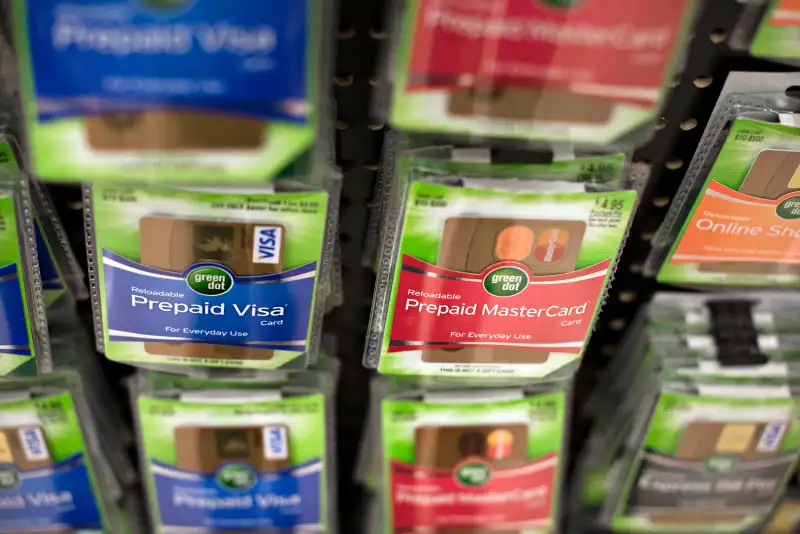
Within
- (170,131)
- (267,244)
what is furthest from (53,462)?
(170,131)

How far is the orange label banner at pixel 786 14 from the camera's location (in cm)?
69

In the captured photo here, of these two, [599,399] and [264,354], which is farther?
[599,399]

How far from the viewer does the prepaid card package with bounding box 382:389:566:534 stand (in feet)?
3.32

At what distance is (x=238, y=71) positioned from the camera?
0.63 m

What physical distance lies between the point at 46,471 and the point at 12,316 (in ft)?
0.94

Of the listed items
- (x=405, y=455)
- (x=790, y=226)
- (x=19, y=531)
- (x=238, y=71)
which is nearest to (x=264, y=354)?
(x=405, y=455)

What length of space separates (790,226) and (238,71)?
68 cm

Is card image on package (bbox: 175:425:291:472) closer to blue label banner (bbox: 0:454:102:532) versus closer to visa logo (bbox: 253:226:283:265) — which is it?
blue label banner (bbox: 0:454:102:532)

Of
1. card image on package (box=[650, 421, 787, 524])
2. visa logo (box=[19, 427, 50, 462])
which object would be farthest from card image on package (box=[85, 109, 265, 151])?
card image on package (box=[650, 421, 787, 524])

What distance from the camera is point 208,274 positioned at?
2.66 feet

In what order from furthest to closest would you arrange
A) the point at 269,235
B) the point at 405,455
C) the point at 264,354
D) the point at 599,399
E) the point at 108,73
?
the point at 599,399
the point at 405,455
the point at 264,354
the point at 269,235
the point at 108,73

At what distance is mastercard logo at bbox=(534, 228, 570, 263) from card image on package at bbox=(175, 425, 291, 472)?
17.0 inches

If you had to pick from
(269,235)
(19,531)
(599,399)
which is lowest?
(19,531)

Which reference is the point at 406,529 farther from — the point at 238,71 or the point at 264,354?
the point at 238,71
